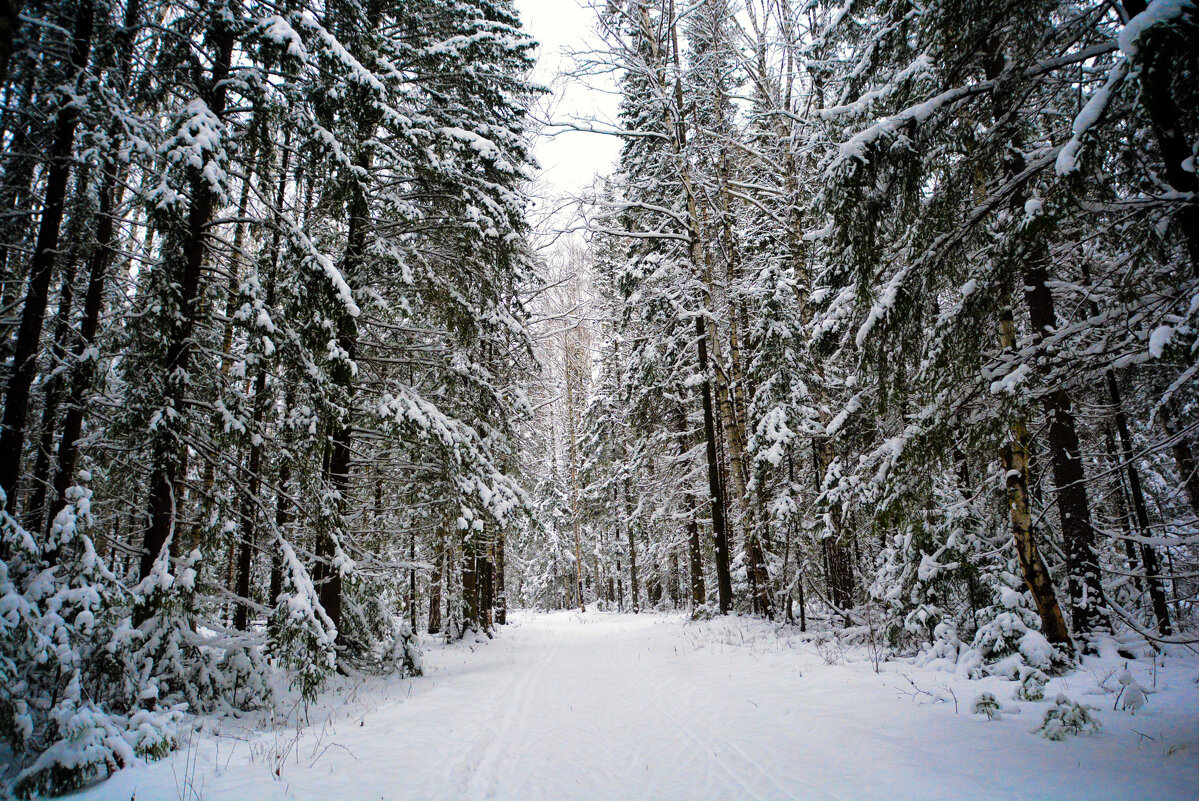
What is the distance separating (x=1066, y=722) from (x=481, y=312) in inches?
437

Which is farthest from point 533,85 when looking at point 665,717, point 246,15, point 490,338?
point 665,717

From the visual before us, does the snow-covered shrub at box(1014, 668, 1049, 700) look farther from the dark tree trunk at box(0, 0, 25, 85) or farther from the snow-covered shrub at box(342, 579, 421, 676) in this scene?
the snow-covered shrub at box(342, 579, 421, 676)

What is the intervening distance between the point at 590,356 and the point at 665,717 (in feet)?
70.9

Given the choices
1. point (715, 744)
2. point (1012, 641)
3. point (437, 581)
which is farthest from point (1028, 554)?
point (437, 581)

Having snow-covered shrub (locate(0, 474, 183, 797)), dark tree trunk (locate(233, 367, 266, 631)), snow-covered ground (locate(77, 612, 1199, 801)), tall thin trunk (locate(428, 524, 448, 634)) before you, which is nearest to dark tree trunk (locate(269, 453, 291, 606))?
dark tree trunk (locate(233, 367, 266, 631))

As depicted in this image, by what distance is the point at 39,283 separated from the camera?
218 inches

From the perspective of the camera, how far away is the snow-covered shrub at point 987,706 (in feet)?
15.6

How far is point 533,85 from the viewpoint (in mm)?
13336

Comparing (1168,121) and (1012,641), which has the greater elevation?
(1168,121)

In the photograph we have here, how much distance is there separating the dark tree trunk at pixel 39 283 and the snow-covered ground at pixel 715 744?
3.53 meters

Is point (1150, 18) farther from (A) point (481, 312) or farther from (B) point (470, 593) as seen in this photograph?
(B) point (470, 593)

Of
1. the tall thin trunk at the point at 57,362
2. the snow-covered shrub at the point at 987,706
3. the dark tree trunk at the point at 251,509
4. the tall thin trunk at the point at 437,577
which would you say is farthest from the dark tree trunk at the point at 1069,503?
the tall thin trunk at the point at 57,362

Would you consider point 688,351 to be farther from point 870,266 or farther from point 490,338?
point 870,266

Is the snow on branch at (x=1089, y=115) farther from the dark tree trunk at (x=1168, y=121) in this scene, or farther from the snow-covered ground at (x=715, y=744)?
the snow-covered ground at (x=715, y=744)
